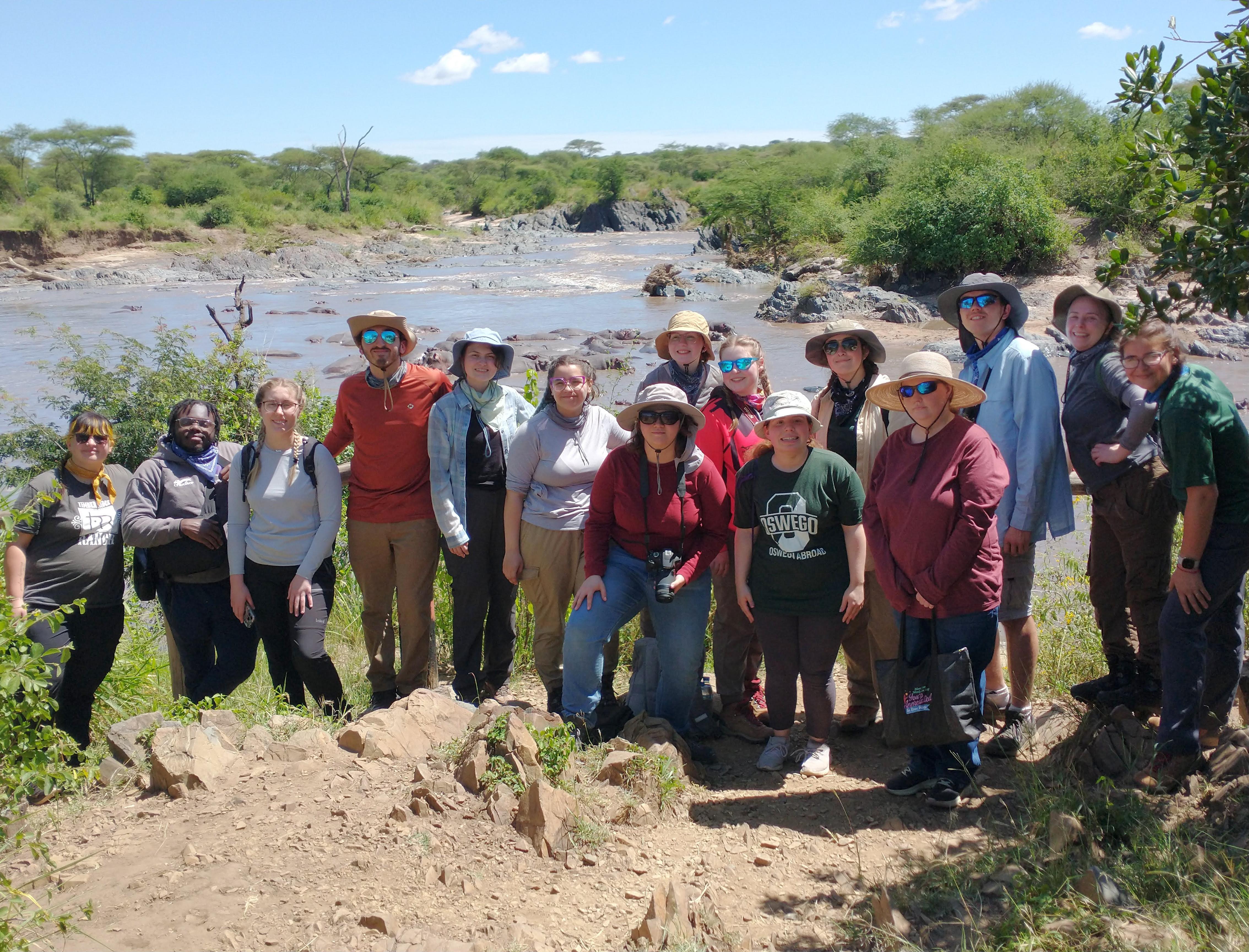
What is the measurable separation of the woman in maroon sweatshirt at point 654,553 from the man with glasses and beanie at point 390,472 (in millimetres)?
976

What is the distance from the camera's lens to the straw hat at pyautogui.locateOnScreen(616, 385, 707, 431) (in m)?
4.25

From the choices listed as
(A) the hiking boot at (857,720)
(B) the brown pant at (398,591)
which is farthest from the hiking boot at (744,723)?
(B) the brown pant at (398,591)

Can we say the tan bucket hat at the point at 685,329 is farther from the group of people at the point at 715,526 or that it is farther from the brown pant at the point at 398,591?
the brown pant at the point at 398,591

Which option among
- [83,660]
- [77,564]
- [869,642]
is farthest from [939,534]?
[83,660]

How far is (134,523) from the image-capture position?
4.51 meters

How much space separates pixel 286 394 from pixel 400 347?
63 cm

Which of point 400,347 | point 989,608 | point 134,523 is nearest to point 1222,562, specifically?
point 989,608

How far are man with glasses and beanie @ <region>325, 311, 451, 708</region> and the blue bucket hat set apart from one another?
206mm

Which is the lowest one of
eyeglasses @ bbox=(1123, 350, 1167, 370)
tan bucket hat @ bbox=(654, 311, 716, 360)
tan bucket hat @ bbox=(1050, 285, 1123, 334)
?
eyeglasses @ bbox=(1123, 350, 1167, 370)

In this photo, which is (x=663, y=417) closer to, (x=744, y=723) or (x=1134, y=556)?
(x=744, y=723)

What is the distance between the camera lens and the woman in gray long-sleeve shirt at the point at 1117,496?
4047 millimetres

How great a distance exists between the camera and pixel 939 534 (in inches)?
148

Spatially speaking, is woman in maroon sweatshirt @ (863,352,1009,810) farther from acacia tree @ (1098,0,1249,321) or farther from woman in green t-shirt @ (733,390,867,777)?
acacia tree @ (1098,0,1249,321)

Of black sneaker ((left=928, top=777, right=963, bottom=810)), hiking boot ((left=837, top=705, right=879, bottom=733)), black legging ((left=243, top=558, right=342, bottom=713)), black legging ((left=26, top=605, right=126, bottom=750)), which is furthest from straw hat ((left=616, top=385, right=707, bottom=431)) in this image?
black legging ((left=26, top=605, right=126, bottom=750))
